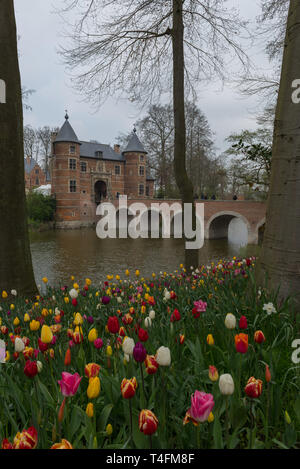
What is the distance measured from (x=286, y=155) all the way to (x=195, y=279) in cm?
201

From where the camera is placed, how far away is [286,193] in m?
2.51

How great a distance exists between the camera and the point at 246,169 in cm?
1669

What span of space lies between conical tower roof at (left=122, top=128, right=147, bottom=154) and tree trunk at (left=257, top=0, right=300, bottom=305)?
38.2 meters

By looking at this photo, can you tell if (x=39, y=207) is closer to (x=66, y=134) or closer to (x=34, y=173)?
(x=66, y=134)

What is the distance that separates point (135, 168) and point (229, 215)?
687 inches

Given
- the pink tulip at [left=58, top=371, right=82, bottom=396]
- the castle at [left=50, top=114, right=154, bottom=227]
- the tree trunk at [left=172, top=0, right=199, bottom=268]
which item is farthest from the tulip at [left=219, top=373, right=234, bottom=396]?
the castle at [left=50, top=114, right=154, bottom=227]

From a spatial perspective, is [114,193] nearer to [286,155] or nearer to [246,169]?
[246,169]

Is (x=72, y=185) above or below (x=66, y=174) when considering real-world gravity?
below

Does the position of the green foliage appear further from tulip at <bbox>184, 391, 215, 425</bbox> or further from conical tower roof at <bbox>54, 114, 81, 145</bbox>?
tulip at <bbox>184, 391, 215, 425</bbox>

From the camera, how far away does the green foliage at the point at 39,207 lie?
3167 centimetres

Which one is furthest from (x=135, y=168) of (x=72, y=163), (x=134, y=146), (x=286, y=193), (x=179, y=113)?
(x=286, y=193)

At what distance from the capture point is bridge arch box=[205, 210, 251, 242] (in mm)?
24728
